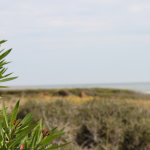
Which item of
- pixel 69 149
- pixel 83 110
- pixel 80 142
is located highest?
pixel 83 110

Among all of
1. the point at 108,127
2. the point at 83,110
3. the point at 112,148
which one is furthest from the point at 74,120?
the point at 112,148

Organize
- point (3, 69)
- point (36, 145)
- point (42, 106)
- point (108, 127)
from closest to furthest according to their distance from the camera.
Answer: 1. point (36, 145)
2. point (3, 69)
3. point (108, 127)
4. point (42, 106)

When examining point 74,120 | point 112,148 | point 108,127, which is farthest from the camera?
point 74,120

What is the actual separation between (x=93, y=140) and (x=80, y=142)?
0.30m

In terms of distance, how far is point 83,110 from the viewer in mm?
5145

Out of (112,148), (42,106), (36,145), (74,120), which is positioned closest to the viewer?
(36,145)

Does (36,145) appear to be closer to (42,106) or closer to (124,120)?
(124,120)

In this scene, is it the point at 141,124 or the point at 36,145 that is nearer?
the point at 36,145

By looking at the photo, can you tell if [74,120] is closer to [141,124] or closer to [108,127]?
[108,127]

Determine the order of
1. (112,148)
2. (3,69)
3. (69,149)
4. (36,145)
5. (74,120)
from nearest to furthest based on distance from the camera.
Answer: (36,145) → (3,69) → (69,149) → (112,148) → (74,120)

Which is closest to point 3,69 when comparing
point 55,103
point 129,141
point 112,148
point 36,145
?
point 36,145

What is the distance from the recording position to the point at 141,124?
4.53 m

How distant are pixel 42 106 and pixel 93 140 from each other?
169cm

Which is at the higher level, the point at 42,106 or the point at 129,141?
the point at 42,106
